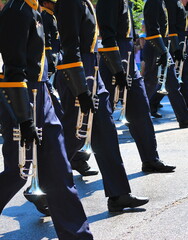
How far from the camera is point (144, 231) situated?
4.37 metres

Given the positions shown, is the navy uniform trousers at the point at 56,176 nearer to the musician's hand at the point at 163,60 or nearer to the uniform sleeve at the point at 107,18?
the uniform sleeve at the point at 107,18

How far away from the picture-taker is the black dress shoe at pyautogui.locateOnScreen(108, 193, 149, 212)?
191 inches

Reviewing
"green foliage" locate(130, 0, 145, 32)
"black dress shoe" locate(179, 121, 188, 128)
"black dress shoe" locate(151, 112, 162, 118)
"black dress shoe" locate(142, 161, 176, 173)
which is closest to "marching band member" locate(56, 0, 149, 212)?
"black dress shoe" locate(142, 161, 176, 173)

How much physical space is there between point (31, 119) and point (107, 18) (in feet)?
6.42

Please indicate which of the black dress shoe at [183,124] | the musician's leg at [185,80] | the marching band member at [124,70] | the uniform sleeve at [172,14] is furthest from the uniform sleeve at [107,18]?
the musician's leg at [185,80]

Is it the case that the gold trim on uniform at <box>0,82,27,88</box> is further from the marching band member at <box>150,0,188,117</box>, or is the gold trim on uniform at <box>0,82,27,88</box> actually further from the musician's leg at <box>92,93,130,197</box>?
the marching band member at <box>150,0,188,117</box>

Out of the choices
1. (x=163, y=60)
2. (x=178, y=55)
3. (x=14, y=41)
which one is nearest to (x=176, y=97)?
(x=163, y=60)

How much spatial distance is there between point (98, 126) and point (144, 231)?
36.2 inches

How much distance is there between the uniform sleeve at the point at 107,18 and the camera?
212 inches

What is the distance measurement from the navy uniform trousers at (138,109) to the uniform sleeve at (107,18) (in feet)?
1.37

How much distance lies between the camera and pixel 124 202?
4.84 meters

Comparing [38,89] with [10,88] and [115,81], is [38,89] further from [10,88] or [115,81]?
[115,81]

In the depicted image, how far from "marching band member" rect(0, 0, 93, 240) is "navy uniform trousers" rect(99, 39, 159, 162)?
1943 mm

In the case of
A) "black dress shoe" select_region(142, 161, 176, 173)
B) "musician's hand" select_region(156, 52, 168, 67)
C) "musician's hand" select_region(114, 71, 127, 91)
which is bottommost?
"black dress shoe" select_region(142, 161, 176, 173)
